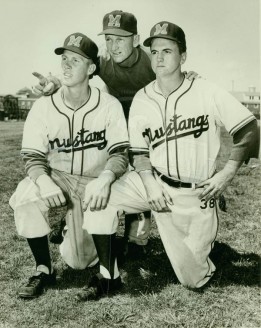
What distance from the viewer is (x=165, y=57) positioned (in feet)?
10.3

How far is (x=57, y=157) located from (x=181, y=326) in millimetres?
1535

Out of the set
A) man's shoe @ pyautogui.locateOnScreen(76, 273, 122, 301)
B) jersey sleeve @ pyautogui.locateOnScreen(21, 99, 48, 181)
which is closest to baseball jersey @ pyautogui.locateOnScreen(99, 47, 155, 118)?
jersey sleeve @ pyautogui.locateOnScreen(21, 99, 48, 181)

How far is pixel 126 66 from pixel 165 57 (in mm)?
810

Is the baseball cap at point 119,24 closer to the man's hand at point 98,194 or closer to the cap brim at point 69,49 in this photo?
the cap brim at point 69,49

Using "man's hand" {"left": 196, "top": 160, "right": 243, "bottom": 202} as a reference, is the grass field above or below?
below

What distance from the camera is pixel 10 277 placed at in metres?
3.24

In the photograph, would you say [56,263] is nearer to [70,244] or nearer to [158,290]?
[70,244]

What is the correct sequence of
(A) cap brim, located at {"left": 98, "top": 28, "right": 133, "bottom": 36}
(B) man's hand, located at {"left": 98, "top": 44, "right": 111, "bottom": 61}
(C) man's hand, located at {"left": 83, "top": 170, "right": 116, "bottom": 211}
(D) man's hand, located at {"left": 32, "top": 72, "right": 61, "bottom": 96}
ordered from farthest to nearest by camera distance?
(B) man's hand, located at {"left": 98, "top": 44, "right": 111, "bottom": 61} < (A) cap brim, located at {"left": 98, "top": 28, "right": 133, "bottom": 36} < (D) man's hand, located at {"left": 32, "top": 72, "right": 61, "bottom": 96} < (C) man's hand, located at {"left": 83, "top": 170, "right": 116, "bottom": 211}

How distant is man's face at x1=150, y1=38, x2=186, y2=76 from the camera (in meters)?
3.12

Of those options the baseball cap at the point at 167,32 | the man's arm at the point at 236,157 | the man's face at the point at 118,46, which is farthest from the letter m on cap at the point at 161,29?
the man's arm at the point at 236,157

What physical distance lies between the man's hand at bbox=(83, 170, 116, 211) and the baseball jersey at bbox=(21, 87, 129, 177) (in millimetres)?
351

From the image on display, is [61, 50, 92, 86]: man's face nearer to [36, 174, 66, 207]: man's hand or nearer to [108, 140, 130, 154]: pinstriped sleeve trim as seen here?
[108, 140, 130, 154]: pinstriped sleeve trim

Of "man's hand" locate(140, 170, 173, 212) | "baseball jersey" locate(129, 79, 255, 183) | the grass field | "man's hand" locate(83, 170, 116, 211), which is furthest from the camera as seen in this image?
"baseball jersey" locate(129, 79, 255, 183)

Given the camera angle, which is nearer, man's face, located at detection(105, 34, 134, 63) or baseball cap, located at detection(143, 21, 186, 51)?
baseball cap, located at detection(143, 21, 186, 51)
